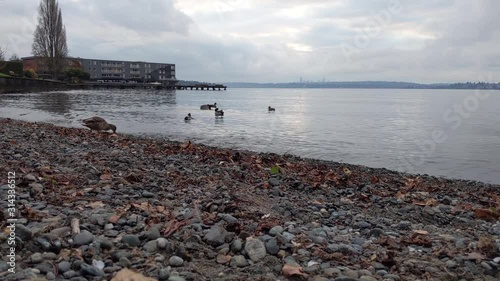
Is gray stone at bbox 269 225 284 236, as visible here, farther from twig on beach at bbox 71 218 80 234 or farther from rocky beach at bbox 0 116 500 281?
twig on beach at bbox 71 218 80 234

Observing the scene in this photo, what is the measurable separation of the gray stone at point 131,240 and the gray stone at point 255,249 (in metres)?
1.27

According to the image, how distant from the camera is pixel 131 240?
14.7ft

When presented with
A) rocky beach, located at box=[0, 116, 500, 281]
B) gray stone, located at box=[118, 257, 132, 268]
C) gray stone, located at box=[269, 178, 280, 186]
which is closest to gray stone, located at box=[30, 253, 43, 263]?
rocky beach, located at box=[0, 116, 500, 281]

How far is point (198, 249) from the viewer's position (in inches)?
177

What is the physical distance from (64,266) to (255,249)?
2.01 metres

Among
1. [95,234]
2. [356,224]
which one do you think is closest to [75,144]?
[95,234]

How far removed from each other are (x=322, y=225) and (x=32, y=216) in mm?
4111

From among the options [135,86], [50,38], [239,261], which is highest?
[50,38]

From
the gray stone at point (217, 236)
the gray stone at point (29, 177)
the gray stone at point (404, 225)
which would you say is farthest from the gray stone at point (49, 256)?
the gray stone at point (404, 225)

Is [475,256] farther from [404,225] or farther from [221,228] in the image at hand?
[221,228]

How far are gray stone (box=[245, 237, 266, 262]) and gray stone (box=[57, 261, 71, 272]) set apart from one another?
6.14 feet

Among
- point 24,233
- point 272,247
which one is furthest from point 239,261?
point 24,233

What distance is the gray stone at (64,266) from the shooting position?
3665mm

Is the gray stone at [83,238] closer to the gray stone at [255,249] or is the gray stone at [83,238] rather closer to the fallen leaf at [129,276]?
the fallen leaf at [129,276]
